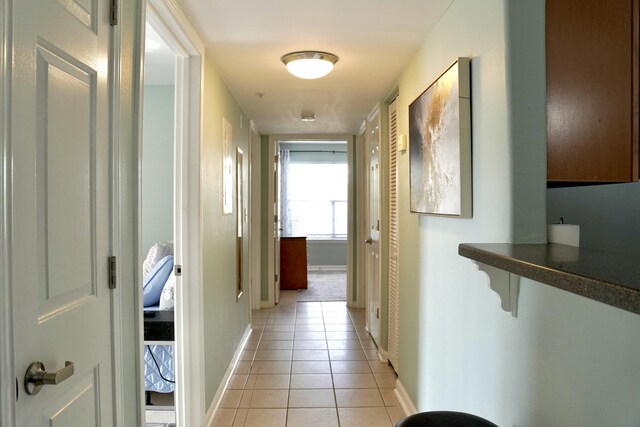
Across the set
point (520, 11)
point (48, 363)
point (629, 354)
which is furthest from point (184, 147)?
point (629, 354)

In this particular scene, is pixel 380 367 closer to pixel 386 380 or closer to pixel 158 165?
pixel 386 380

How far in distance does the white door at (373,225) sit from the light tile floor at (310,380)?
26 cm

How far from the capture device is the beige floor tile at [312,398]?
282cm

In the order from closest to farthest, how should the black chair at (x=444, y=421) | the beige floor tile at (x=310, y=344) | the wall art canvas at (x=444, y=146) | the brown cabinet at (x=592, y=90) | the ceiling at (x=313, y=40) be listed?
the brown cabinet at (x=592, y=90), the black chair at (x=444, y=421), the wall art canvas at (x=444, y=146), the ceiling at (x=313, y=40), the beige floor tile at (x=310, y=344)

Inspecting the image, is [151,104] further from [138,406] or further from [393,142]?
[138,406]

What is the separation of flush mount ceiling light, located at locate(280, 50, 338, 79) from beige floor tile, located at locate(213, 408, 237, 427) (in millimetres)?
2138

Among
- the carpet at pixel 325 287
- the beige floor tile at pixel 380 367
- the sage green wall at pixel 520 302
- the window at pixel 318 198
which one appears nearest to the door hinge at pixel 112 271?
the sage green wall at pixel 520 302

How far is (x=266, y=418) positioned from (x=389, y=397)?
0.85 m

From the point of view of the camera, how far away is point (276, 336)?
4.30 metres

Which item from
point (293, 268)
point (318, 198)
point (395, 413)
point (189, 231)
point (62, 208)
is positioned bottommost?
point (395, 413)

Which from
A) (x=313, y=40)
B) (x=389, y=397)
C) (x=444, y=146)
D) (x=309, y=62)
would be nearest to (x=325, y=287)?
(x=389, y=397)

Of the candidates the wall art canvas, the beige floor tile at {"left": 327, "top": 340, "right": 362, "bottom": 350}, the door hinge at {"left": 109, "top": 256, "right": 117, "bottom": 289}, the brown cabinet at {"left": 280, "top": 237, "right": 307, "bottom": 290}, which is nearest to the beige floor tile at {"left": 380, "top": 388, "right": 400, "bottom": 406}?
the beige floor tile at {"left": 327, "top": 340, "right": 362, "bottom": 350}

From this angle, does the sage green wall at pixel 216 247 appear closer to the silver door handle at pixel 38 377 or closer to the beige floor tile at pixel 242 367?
the beige floor tile at pixel 242 367

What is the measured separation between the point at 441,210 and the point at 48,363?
4.98ft
